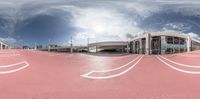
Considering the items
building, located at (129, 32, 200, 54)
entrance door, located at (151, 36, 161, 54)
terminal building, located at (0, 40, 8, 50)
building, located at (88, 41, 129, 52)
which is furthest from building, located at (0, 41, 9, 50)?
entrance door, located at (151, 36, 161, 54)

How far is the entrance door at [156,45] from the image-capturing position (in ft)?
10.7

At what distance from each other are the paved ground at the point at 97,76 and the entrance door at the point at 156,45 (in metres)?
0.14

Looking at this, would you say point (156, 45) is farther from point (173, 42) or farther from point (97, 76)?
point (97, 76)

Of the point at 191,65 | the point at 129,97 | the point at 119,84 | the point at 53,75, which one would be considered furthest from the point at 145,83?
the point at 53,75

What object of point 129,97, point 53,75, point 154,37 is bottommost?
point 129,97

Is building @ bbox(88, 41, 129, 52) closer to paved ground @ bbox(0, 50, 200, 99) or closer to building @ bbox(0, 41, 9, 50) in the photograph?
paved ground @ bbox(0, 50, 200, 99)

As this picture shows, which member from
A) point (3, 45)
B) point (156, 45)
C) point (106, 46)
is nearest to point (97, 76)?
point (106, 46)

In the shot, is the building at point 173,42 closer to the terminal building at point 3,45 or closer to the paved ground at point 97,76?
the paved ground at point 97,76

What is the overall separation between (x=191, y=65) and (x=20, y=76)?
2.19m

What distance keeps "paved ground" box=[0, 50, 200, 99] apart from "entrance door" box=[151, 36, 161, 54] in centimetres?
14

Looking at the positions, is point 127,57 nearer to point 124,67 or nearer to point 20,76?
point 124,67

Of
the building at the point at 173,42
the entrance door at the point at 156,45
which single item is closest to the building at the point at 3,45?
the building at the point at 173,42

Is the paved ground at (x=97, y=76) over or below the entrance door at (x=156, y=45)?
below

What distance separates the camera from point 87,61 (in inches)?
116
